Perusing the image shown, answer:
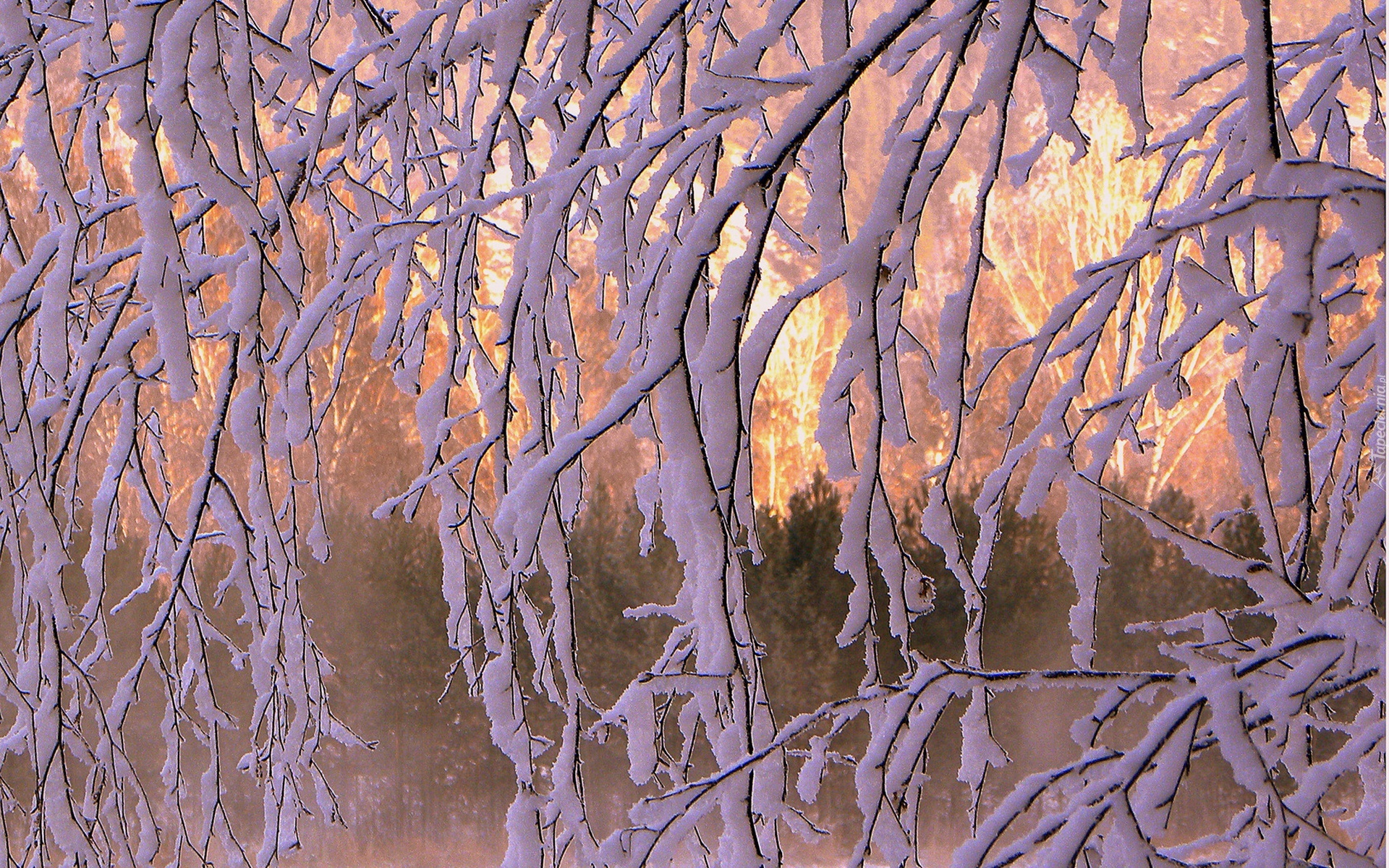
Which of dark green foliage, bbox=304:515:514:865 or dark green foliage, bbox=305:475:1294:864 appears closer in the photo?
dark green foliage, bbox=305:475:1294:864

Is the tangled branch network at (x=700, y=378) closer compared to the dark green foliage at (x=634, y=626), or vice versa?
the tangled branch network at (x=700, y=378)

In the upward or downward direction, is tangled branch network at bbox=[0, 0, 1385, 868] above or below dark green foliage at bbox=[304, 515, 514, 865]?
below

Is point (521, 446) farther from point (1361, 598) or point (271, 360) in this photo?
point (1361, 598)

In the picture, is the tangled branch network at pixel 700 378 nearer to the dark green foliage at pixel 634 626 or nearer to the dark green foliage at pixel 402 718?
the dark green foliage at pixel 634 626

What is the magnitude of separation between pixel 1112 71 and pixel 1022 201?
23.7 ft

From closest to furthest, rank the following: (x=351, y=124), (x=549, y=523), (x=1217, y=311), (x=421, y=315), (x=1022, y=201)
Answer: (x=1217, y=311) < (x=549, y=523) < (x=351, y=124) < (x=421, y=315) < (x=1022, y=201)

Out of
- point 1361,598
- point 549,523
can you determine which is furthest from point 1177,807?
point 549,523

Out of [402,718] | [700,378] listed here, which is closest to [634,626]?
[402,718]

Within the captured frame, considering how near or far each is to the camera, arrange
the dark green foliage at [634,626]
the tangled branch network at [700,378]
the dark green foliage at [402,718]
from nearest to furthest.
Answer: the tangled branch network at [700,378] → the dark green foliage at [634,626] → the dark green foliage at [402,718]

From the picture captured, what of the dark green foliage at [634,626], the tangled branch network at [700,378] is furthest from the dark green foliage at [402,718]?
the tangled branch network at [700,378]

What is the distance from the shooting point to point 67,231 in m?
0.88

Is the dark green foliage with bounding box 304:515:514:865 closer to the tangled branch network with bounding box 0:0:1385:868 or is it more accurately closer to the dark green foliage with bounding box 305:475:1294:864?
the dark green foliage with bounding box 305:475:1294:864

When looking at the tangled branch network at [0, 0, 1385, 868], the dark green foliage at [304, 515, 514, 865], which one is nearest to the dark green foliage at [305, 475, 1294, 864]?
the dark green foliage at [304, 515, 514, 865]

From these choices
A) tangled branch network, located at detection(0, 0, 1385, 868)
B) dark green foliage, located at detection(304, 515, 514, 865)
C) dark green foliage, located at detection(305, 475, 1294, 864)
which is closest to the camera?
tangled branch network, located at detection(0, 0, 1385, 868)
